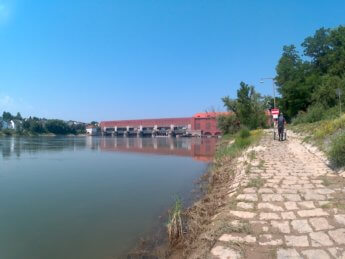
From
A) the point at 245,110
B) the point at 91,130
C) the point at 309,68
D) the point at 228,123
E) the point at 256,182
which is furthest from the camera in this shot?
the point at 91,130

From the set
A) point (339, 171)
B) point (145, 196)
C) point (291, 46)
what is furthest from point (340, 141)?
point (291, 46)

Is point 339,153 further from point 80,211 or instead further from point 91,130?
point 91,130

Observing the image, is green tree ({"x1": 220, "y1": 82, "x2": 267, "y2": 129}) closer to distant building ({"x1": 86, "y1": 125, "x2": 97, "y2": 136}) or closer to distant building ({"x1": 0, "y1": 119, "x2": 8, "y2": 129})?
distant building ({"x1": 86, "y1": 125, "x2": 97, "y2": 136})

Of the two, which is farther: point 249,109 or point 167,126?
point 167,126

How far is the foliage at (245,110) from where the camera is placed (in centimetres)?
3875

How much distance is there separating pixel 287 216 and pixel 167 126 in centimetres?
12444

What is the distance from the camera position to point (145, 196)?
454 inches

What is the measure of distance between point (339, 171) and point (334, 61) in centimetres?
4438

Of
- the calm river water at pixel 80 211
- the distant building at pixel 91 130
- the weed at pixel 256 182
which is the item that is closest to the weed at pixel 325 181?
the weed at pixel 256 182

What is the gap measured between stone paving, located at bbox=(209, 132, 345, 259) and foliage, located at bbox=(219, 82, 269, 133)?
99.4 ft

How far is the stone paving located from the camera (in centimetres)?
432

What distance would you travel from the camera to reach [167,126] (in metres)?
130

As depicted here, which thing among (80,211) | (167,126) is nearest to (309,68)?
(80,211)

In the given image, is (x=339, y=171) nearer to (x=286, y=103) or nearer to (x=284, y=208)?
(x=284, y=208)
